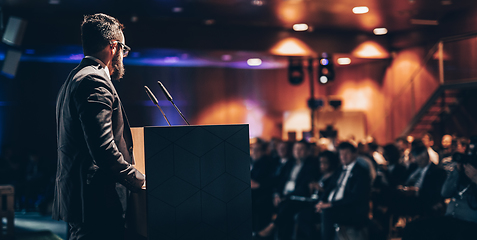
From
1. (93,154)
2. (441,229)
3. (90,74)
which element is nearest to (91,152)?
(93,154)

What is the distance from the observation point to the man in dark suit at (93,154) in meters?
1.50

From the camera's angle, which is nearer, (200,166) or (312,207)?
(200,166)

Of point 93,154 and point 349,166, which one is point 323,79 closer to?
point 349,166

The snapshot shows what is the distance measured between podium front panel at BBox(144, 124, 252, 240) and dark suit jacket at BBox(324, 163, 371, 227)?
2492mm

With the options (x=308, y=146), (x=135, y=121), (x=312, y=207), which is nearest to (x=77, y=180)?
(x=312, y=207)

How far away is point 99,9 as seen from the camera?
25.6ft

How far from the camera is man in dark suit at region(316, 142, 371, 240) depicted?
12.9ft

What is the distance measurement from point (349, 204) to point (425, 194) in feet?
2.89

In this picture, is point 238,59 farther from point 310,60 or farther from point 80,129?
point 80,129

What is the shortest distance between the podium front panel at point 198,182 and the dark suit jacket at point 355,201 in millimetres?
2492

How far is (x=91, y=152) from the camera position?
1.50 meters

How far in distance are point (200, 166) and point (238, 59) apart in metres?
9.82

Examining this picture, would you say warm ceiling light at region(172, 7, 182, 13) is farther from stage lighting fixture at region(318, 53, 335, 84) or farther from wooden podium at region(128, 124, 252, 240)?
wooden podium at region(128, 124, 252, 240)

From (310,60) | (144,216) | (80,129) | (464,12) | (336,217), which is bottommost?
(336,217)
